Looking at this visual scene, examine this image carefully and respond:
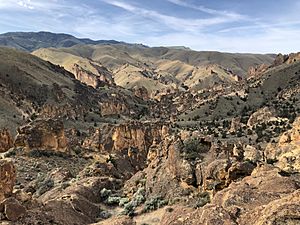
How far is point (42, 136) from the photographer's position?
46.5m

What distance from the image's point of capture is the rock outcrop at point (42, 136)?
45719mm

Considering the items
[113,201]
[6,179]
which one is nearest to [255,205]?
[6,179]

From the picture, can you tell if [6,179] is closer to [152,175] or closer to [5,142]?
[152,175]

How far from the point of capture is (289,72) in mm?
127500

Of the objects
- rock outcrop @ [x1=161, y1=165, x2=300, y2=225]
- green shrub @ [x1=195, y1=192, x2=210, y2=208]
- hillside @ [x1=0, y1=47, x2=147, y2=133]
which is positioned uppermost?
rock outcrop @ [x1=161, y1=165, x2=300, y2=225]

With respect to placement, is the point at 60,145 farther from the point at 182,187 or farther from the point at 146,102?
the point at 146,102

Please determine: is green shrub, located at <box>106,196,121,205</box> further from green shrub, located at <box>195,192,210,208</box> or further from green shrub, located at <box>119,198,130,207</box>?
green shrub, located at <box>195,192,210,208</box>

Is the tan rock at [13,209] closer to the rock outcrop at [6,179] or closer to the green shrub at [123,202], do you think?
the rock outcrop at [6,179]

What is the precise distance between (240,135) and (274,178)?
5691 centimetres

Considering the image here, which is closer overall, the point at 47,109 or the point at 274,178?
the point at 274,178

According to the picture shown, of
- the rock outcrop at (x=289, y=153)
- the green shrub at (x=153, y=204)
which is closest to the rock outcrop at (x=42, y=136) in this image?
the rock outcrop at (x=289, y=153)

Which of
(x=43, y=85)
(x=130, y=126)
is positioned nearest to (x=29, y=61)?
(x=43, y=85)

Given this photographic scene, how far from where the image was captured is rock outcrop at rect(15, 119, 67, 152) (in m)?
45.7

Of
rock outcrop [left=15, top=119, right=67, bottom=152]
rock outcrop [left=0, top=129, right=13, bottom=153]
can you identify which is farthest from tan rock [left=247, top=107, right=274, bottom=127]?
rock outcrop [left=0, top=129, right=13, bottom=153]
